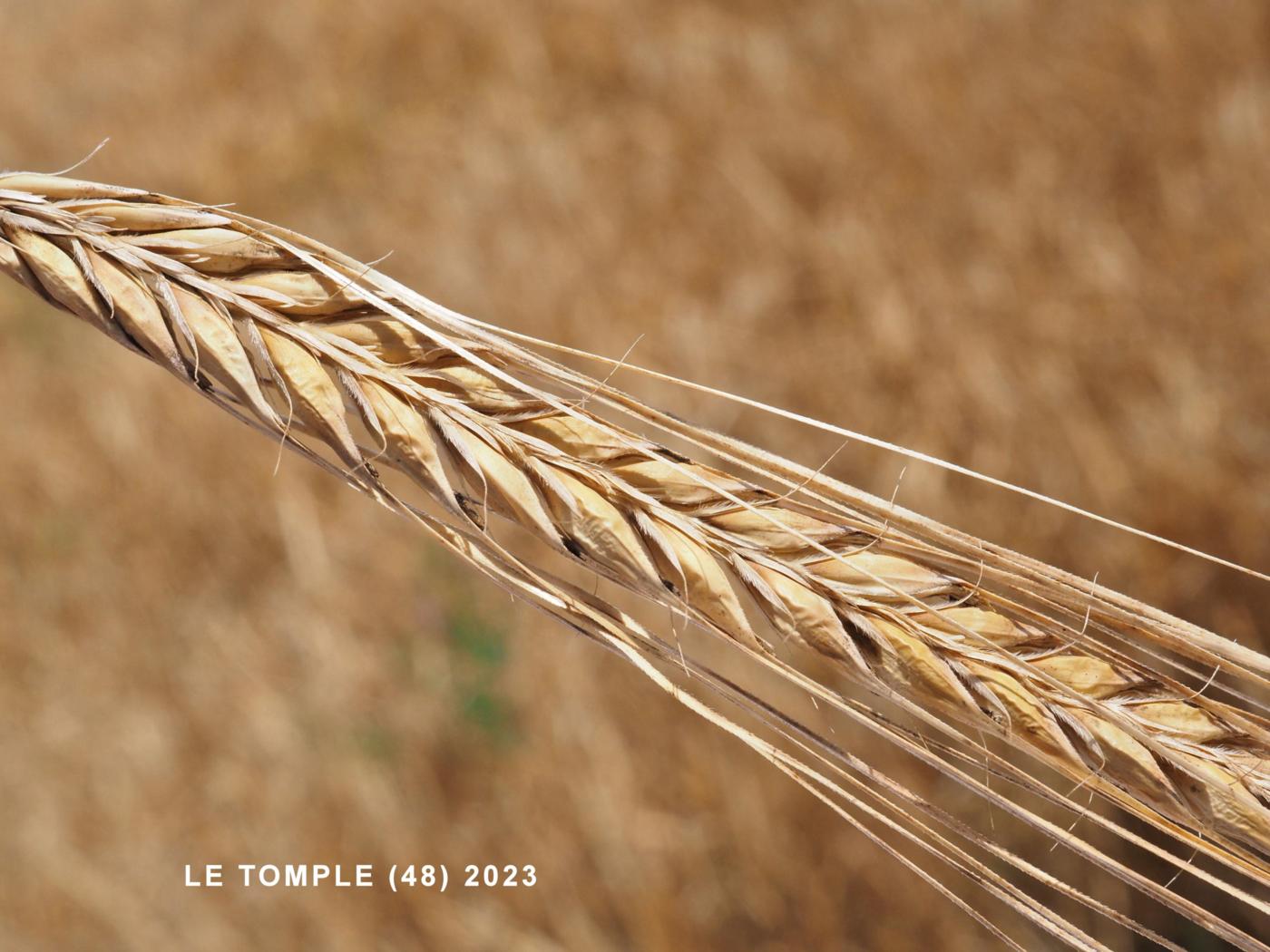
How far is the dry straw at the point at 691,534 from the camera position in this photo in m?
0.50

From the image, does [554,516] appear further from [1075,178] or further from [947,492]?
[1075,178]

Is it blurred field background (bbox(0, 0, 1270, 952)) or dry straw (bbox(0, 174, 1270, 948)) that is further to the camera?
blurred field background (bbox(0, 0, 1270, 952))

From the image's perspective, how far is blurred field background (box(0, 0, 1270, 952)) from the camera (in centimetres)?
165

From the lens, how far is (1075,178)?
2.18m

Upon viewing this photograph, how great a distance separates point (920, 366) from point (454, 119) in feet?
6.90

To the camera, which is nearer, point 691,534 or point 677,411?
point 691,534

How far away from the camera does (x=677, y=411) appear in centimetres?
233

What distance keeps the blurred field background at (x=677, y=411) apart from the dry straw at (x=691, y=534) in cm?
109

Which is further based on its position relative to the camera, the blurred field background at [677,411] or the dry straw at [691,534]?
the blurred field background at [677,411]

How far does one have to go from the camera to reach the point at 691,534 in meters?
0.54

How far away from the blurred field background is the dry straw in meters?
1.09

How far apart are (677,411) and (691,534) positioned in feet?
5.90

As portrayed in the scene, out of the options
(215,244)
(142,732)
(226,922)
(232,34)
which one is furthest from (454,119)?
(215,244)

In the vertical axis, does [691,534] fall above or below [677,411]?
below
